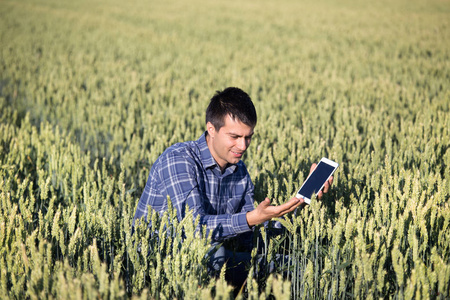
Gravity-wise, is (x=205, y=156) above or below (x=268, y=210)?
above

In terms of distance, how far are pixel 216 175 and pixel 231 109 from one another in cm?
40

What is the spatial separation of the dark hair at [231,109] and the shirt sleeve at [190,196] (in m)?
0.26

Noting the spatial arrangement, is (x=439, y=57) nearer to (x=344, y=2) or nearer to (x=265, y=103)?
(x=265, y=103)

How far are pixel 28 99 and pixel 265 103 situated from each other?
125 inches

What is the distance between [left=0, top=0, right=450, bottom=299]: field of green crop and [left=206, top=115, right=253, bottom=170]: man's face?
32cm

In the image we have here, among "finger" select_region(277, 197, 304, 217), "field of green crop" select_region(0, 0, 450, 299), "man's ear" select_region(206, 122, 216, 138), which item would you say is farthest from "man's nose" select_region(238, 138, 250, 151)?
"finger" select_region(277, 197, 304, 217)

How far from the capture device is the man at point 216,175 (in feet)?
6.66

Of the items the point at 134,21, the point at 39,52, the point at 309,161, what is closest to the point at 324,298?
the point at 309,161

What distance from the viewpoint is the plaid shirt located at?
2010mm

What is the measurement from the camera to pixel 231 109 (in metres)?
2.11

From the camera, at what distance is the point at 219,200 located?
232 cm

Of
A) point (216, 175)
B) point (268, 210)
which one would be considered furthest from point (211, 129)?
point (268, 210)

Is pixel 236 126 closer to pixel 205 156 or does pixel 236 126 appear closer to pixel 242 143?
pixel 242 143

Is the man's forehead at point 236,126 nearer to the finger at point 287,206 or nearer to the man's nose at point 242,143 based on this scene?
the man's nose at point 242,143
